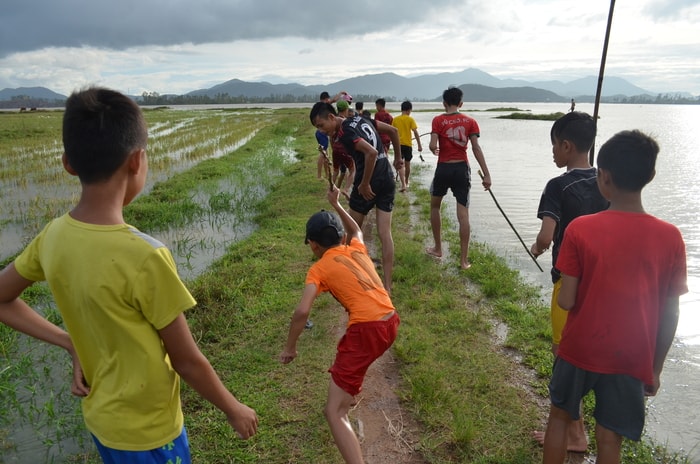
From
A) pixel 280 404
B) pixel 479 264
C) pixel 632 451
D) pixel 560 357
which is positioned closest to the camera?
pixel 560 357

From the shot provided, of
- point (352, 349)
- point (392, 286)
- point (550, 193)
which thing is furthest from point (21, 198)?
point (550, 193)

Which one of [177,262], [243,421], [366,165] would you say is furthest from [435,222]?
[243,421]

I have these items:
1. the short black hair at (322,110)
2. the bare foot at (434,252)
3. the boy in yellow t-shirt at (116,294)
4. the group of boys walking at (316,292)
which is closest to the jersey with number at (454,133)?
the bare foot at (434,252)

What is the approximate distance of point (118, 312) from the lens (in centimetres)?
136

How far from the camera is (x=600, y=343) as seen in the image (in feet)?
6.81

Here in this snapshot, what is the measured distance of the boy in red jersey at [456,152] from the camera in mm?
5449

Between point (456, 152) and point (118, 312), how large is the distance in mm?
4806

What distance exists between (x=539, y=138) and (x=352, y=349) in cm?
2475

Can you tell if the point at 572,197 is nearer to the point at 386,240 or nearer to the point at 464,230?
the point at 386,240

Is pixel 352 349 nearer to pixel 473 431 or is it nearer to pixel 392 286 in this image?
pixel 473 431

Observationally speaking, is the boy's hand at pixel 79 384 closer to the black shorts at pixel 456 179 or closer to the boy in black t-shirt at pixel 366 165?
the boy in black t-shirt at pixel 366 165

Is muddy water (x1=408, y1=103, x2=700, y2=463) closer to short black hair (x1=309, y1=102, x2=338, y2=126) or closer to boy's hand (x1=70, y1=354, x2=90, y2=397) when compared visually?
short black hair (x1=309, y1=102, x2=338, y2=126)

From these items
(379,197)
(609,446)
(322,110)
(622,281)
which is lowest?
(609,446)

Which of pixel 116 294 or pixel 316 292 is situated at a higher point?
pixel 116 294
